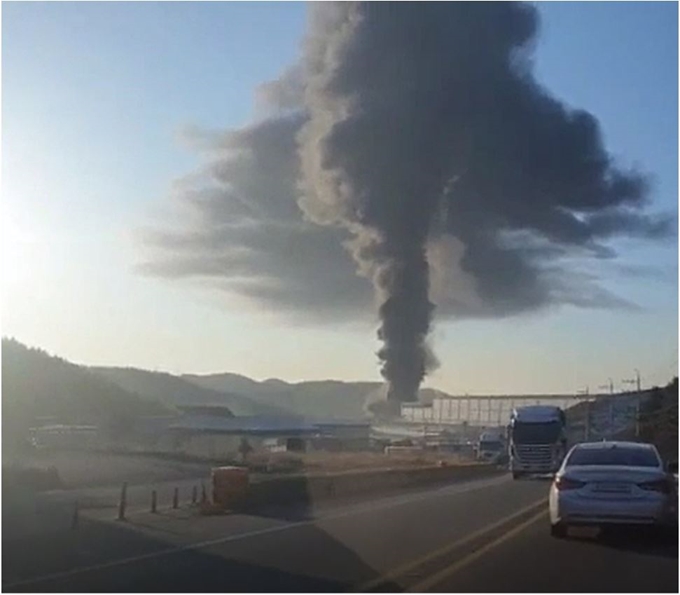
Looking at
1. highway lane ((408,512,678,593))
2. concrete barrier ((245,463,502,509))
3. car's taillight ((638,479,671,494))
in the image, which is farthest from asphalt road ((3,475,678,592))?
concrete barrier ((245,463,502,509))

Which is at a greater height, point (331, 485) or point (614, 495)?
point (331, 485)

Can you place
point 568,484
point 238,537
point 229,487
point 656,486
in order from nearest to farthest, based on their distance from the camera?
point 656,486
point 568,484
point 238,537
point 229,487

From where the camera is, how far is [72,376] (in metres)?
69.2

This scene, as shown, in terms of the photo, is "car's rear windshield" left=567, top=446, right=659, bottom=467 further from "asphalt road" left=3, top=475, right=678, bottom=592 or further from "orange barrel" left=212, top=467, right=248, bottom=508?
"orange barrel" left=212, top=467, right=248, bottom=508

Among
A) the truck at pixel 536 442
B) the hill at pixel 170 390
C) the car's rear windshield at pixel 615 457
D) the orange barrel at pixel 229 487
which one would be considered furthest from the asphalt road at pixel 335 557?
the hill at pixel 170 390

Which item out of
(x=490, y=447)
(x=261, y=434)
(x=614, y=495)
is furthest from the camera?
(x=490, y=447)

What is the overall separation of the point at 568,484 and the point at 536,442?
32791 millimetres

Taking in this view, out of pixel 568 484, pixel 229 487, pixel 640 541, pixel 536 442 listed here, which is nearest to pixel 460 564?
pixel 568 484

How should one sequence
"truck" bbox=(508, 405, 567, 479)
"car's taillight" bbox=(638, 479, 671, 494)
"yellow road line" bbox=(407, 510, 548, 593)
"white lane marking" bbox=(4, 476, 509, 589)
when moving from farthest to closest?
"truck" bbox=(508, 405, 567, 479) < "car's taillight" bbox=(638, 479, 671, 494) < "white lane marking" bbox=(4, 476, 509, 589) < "yellow road line" bbox=(407, 510, 548, 593)

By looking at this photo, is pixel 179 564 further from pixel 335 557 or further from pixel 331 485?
pixel 331 485

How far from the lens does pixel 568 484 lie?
18.9 metres

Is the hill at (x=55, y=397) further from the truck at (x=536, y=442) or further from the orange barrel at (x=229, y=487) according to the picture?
the truck at (x=536, y=442)

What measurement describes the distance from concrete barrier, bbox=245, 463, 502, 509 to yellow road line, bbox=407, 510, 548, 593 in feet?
32.4

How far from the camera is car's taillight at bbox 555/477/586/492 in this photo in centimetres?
1880
